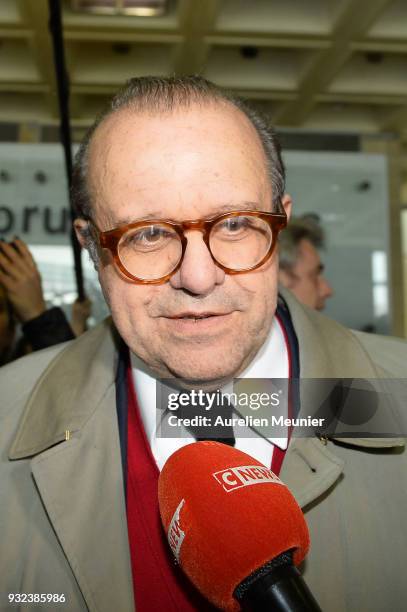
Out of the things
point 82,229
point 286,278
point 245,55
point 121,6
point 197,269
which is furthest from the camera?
point 245,55

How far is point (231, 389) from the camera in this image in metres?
1.00

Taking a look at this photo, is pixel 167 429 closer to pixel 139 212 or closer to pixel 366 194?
pixel 139 212

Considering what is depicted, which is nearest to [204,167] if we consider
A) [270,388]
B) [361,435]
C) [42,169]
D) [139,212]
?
[139,212]

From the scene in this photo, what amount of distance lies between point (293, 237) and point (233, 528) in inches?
73.5

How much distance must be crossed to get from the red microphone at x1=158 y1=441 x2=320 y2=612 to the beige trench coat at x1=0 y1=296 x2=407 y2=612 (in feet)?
0.72

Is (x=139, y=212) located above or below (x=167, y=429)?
above

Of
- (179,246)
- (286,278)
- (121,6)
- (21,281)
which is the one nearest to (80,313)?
(21,281)

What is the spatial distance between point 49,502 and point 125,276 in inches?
15.1

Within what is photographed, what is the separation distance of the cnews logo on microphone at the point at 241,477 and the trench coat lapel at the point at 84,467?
0.33 meters

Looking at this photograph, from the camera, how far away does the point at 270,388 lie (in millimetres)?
1007

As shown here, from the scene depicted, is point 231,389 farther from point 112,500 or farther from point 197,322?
point 112,500

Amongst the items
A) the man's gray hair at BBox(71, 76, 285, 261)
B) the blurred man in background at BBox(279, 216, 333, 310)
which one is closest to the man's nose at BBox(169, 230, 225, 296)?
the man's gray hair at BBox(71, 76, 285, 261)

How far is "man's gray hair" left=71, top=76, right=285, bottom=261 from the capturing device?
0.99 m

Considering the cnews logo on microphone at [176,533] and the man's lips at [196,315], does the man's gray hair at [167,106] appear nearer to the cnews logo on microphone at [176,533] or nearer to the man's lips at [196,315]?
the man's lips at [196,315]
